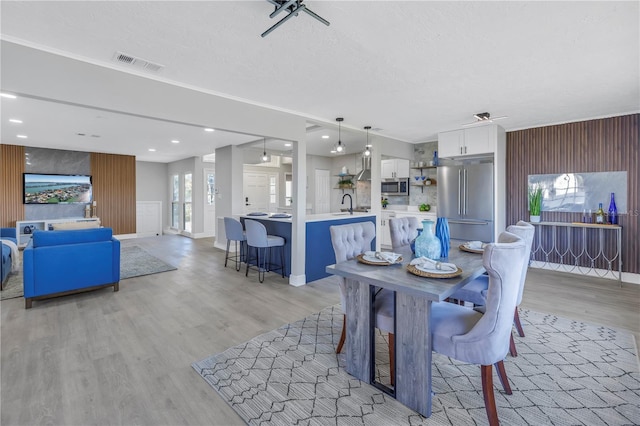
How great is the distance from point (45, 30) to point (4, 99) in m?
2.60

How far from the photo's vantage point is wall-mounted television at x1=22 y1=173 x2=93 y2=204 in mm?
7348

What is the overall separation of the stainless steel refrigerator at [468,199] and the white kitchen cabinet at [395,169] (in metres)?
1.33

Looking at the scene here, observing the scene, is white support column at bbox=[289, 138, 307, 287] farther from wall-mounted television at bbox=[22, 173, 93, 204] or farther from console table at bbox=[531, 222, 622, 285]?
wall-mounted television at bbox=[22, 173, 93, 204]

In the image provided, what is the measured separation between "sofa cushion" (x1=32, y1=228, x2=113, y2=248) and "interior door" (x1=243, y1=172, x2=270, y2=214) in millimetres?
4791

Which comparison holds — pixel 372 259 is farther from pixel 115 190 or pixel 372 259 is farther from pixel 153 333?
pixel 115 190

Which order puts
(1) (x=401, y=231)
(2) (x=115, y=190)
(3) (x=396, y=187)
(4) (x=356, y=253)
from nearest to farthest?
1. (4) (x=356, y=253)
2. (1) (x=401, y=231)
3. (3) (x=396, y=187)
4. (2) (x=115, y=190)

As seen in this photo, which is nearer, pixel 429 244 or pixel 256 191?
→ pixel 429 244

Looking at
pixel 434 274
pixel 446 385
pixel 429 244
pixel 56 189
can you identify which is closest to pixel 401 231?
pixel 429 244

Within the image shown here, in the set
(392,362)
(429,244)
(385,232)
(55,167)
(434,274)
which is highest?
(55,167)

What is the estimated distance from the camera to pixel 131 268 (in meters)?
5.28

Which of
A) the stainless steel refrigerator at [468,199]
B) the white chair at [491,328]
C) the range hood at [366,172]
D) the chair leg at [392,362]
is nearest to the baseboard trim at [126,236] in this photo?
the range hood at [366,172]

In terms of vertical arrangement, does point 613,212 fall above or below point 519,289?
above

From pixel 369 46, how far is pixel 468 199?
3.86 m

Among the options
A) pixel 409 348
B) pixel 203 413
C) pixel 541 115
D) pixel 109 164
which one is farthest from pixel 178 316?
pixel 109 164
